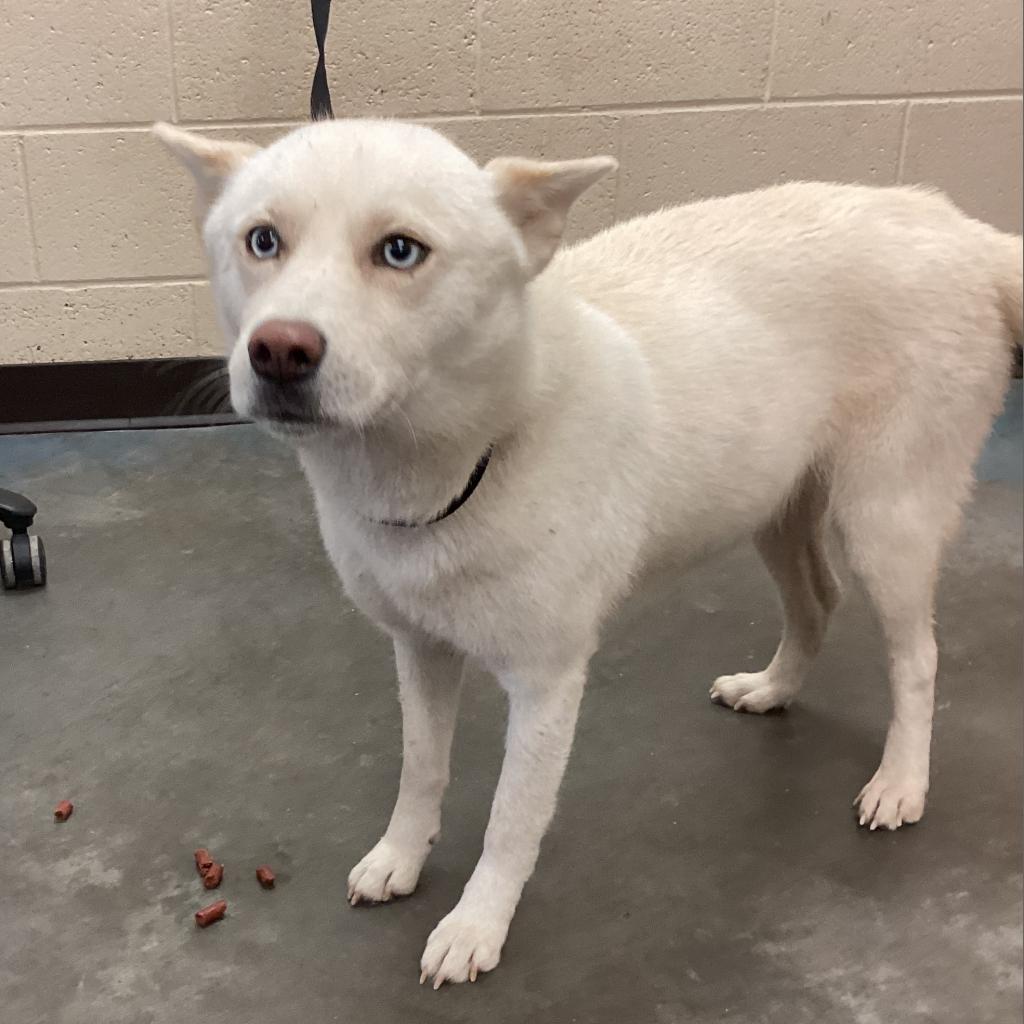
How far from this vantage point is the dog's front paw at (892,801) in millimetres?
1684

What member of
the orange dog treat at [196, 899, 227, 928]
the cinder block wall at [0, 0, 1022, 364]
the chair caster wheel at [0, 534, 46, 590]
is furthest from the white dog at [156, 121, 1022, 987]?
the cinder block wall at [0, 0, 1022, 364]

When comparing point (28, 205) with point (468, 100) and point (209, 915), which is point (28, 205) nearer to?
point (468, 100)

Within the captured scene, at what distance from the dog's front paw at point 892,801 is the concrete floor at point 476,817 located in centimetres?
2

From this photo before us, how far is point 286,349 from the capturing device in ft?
3.36

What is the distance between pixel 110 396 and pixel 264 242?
2.21 metres

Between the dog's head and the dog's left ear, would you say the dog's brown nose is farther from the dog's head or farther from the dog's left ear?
the dog's left ear

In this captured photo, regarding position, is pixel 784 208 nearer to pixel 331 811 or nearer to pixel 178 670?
pixel 331 811

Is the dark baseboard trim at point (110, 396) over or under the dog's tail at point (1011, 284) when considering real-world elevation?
under

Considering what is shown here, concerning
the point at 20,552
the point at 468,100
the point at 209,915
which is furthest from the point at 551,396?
the point at 468,100

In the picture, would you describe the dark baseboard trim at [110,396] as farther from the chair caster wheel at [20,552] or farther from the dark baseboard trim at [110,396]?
the chair caster wheel at [20,552]

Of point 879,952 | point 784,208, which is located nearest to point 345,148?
point 784,208

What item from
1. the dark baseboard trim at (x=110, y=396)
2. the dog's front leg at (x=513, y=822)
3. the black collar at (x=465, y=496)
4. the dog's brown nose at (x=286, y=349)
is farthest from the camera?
the dark baseboard trim at (x=110, y=396)

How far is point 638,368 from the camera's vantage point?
1.41 meters

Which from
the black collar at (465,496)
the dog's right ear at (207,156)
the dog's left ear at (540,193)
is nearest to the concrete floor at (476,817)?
the black collar at (465,496)
